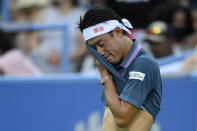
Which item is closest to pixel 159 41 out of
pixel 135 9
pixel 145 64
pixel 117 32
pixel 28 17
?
pixel 135 9

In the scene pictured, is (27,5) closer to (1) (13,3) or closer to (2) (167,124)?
(1) (13,3)

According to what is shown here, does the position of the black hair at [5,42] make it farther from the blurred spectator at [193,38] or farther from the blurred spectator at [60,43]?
the blurred spectator at [193,38]

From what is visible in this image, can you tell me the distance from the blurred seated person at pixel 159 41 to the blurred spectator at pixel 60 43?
1.00 m

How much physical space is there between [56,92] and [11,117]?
66 centimetres

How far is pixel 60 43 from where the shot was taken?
26.8 ft

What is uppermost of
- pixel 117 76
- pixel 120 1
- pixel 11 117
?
pixel 117 76

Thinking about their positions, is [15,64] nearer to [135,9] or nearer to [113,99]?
[135,9]

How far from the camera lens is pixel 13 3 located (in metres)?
9.09

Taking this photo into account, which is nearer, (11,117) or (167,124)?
(167,124)

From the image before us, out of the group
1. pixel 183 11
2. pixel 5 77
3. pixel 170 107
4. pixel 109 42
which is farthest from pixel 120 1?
pixel 109 42

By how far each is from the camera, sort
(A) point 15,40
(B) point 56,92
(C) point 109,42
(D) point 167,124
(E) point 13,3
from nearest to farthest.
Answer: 1. (C) point 109,42
2. (D) point 167,124
3. (B) point 56,92
4. (A) point 15,40
5. (E) point 13,3

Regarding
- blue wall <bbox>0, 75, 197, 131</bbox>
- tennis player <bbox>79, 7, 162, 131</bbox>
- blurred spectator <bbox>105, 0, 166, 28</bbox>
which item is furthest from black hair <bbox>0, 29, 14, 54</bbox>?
tennis player <bbox>79, 7, 162, 131</bbox>

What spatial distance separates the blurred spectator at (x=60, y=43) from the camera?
8.04 metres

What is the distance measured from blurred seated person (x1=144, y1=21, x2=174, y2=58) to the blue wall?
1.43m
